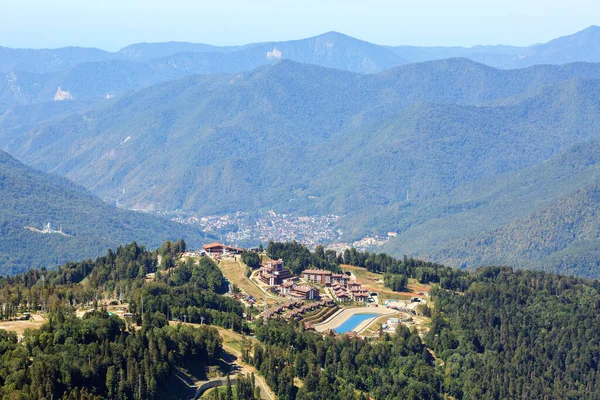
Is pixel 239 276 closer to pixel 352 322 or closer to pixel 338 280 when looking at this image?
pixel 338 280

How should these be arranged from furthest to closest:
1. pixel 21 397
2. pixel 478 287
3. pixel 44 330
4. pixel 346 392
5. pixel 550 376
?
pixel 478 287 → pixel 550 376 → pixel 346 392 → pixel 44 330 → pixel 21 397

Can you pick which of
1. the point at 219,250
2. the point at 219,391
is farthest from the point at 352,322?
the point at 219,391

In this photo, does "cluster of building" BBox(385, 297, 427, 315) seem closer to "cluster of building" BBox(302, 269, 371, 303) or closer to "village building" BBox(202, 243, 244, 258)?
"cluster of building" BBox(302, 269, 371, 303)

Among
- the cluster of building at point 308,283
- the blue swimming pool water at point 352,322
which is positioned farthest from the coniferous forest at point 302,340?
the cluster of building at point 308,283

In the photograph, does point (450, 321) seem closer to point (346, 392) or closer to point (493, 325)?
point (493, 325)

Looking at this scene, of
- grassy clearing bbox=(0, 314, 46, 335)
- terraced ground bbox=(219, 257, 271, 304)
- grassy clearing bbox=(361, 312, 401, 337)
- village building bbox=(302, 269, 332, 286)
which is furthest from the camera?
village building bbox=(302, 269, 332, 286)

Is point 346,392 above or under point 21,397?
under

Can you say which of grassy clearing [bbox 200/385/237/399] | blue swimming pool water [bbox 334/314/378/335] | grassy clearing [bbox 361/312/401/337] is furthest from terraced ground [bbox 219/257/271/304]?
grassy clearing [bbox 200/385/237/399]

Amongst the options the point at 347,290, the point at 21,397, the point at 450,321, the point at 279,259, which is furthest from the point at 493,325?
the point at 21,397
